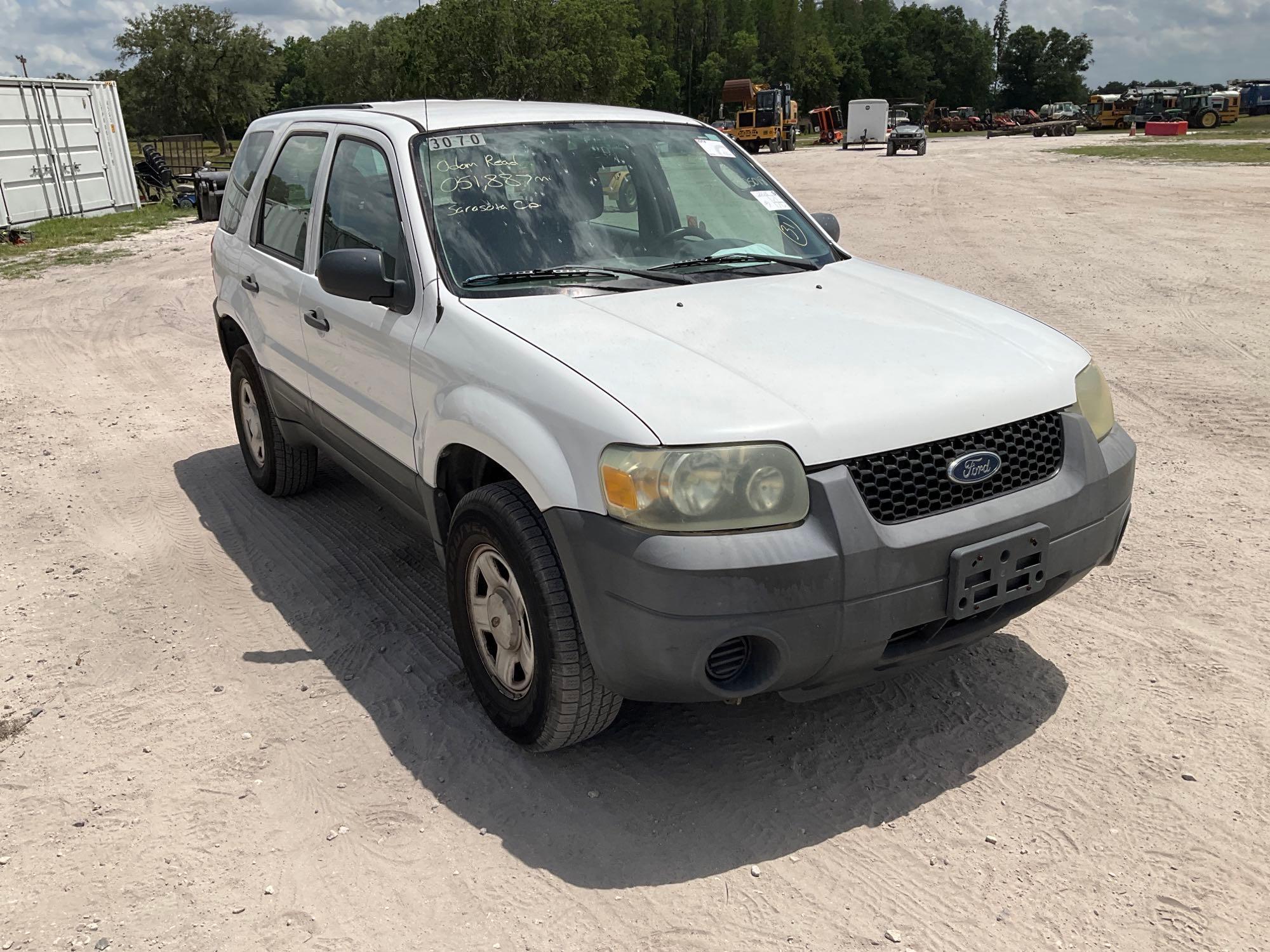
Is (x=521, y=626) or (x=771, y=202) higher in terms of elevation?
(x=771, y=202)

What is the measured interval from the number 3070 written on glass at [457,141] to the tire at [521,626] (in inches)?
55.7

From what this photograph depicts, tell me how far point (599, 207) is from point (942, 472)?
169cm

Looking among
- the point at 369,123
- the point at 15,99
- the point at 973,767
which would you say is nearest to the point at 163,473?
the point at 369,123

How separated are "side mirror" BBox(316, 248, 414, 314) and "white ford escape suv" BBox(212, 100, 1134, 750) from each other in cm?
1

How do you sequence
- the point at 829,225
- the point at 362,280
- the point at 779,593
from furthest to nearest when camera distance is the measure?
1. the point at 829,225
2. the point at 362,280
3. the point at 779,593

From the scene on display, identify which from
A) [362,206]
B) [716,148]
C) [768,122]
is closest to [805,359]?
[716,148]

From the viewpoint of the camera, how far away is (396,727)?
352 centimetres

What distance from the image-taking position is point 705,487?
2625mm

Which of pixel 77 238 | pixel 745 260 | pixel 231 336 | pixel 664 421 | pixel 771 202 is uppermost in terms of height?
pixel 771 202

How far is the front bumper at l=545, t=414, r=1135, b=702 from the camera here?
260 cm

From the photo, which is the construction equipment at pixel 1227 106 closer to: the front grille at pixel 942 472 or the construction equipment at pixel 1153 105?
the construction equipment at pixel 1153 105

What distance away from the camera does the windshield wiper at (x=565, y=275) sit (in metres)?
3.45

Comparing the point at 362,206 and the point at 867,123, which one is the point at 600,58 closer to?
the point at 867,123

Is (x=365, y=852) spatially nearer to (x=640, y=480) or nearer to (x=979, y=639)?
(x=640, y=480)
